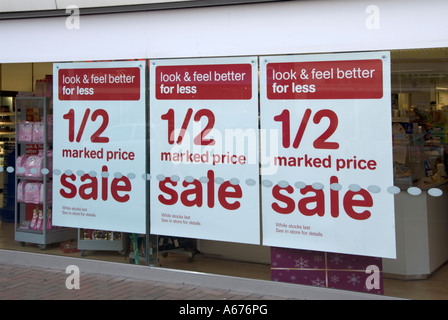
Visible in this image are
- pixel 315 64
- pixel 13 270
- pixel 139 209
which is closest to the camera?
pixel 315 64

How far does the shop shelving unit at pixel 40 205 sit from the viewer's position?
740 cm

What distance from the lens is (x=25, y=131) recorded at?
25.8 ft

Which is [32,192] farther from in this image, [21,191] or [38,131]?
[38,131]

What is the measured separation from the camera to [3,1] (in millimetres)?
6965

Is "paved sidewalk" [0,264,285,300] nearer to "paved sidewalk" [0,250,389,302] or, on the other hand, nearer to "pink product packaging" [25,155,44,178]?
"paved sidewalk" [0,250,389,302]

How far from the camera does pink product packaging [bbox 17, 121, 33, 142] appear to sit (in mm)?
7801

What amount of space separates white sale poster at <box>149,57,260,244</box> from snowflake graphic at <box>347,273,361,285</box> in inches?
40.5

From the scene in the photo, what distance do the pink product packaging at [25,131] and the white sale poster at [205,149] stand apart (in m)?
2.26

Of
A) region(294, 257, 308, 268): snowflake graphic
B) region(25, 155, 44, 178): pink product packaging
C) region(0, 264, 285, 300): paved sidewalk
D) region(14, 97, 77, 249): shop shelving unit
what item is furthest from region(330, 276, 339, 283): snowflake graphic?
region(25, 155, 44, 178): pink product packaging

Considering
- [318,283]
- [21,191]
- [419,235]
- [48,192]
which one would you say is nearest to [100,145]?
[48,192]

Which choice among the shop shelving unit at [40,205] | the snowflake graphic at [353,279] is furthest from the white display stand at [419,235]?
the shop shelving unit at [40,205]

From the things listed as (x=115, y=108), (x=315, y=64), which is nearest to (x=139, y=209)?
(x=115, y=108)
